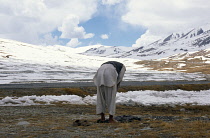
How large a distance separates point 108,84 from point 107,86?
0.51ft

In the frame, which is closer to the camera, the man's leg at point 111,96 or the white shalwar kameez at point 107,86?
the white shalwar kameez at point 107,86

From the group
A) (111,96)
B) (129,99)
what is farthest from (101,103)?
(129,99)

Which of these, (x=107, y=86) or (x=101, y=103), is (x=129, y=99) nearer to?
(x=101, y=103)

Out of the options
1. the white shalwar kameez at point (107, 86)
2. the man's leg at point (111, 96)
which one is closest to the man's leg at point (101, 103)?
the white shalwar kameez at point (107, 86)

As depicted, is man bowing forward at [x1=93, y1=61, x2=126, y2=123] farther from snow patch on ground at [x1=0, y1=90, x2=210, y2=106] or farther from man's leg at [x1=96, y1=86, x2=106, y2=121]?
snow patch on ground at [x1=0, y1=90, x2=210, y2=106]

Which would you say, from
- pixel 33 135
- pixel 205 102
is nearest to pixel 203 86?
pixel 205 102

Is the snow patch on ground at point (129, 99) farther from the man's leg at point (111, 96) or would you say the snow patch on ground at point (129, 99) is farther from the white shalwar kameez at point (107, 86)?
the man's leg at point (111, 96)

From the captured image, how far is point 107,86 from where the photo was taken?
42.7 feet

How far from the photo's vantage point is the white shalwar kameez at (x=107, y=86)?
→ 12.9 metres

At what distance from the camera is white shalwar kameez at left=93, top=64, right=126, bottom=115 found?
1294cm

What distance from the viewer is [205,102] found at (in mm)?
33719

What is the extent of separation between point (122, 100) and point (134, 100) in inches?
64.6

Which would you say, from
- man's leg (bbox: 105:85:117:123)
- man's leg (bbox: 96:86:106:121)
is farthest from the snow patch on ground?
man's leg (bbox: 105:85:117:123)

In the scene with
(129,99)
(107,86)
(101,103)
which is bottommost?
(129,99)
